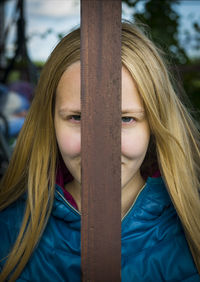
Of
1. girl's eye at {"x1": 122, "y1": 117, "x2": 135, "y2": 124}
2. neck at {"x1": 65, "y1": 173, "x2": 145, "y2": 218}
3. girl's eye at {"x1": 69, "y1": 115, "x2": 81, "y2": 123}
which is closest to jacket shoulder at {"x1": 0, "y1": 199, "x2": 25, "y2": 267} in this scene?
neck at {"x1": 65, "y1": 173, "x2": 145, "y2": 218}

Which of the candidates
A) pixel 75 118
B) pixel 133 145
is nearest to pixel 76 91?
pixel 75 118

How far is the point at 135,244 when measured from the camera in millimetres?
1273

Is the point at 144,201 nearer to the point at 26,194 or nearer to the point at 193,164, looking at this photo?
the point at 193,164

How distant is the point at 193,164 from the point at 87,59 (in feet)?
2.61

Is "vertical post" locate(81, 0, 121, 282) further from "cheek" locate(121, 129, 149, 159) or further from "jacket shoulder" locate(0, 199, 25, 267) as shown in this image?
"jacket shoulder" locate(0, 199, 25, 267)

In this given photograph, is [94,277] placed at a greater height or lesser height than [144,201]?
lesser

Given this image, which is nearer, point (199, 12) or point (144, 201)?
point (144, 201)

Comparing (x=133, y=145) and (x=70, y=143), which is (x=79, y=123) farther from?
(x=133, y=145)

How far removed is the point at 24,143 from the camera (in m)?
1.41

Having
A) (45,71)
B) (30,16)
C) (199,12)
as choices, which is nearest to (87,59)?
(45,71)

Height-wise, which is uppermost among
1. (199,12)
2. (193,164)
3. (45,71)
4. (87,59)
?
(199,12)

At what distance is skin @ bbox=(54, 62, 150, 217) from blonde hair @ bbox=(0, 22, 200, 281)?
1.4 inches

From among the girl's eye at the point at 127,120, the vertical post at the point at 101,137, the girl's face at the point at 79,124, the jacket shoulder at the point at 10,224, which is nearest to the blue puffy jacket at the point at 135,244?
the jacket shoulder at the point at 10,224

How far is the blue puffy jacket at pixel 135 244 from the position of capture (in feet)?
4.01
